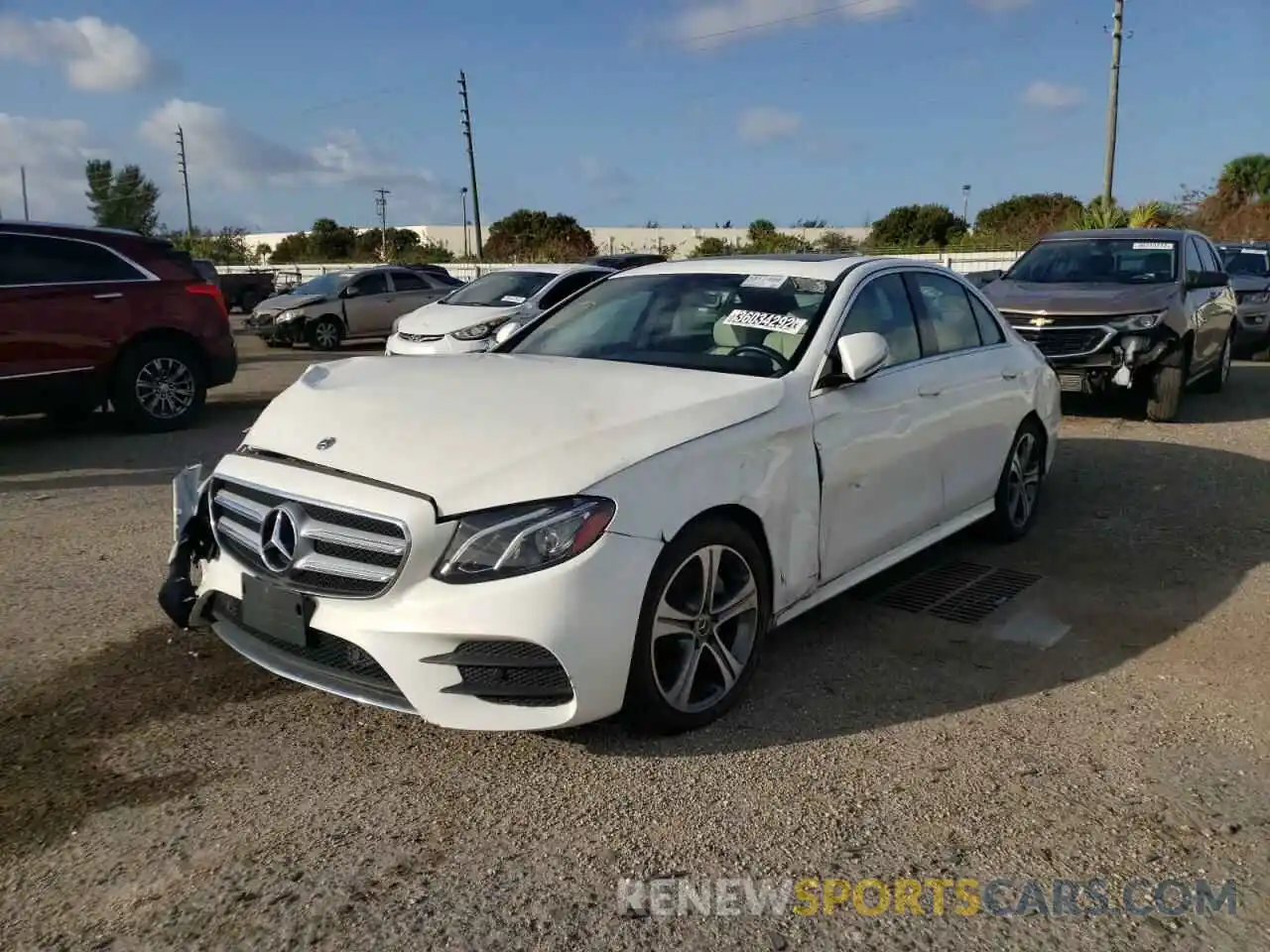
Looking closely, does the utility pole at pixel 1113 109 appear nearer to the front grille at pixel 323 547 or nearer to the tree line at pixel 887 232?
the tree line at pixel 887 232

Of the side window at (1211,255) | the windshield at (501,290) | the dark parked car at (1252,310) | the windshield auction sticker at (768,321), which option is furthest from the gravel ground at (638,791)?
the dark parked car at (1252,310)

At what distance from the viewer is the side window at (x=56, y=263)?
8508 millimetres

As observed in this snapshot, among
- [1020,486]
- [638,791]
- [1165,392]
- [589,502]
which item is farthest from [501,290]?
[638,791]

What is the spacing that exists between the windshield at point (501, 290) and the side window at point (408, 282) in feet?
19.3

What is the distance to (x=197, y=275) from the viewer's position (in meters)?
9.66

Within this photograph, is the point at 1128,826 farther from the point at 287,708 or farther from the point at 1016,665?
the point at 287,708

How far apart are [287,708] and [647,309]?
7.39 ft

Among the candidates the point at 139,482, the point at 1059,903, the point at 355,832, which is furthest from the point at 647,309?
Result: the point at 139,482

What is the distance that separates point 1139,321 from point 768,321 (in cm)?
636

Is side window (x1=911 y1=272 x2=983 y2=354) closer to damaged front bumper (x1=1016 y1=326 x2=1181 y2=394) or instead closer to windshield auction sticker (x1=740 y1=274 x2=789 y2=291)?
windshield auction sticker (x1=740 y1=274 x2=789 y2=291)

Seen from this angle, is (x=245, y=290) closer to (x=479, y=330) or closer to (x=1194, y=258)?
(x=479, y=330)

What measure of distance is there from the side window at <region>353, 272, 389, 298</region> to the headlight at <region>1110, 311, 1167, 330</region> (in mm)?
13631

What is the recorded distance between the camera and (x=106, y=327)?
8914 mm

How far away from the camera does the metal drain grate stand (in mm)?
4891
